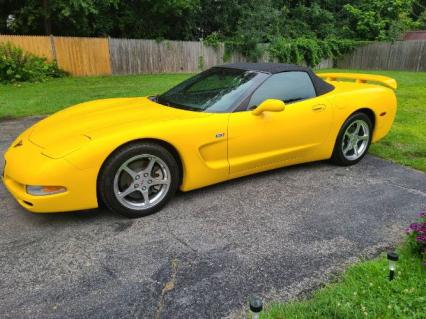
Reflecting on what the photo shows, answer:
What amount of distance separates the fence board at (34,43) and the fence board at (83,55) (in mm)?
337

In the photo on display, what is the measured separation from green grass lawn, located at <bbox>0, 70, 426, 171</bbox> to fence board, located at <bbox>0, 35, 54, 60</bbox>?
1770 mm

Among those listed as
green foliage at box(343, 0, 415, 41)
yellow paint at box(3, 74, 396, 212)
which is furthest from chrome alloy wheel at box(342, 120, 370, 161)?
green foliage at box(343, 0, 415, 41)

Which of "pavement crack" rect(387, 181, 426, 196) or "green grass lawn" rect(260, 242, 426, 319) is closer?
"green grass lawn" rect(260, 242, 426, 319)

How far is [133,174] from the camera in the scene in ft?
11.0

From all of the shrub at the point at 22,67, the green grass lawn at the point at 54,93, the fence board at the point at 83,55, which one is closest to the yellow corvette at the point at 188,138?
the green grass lawn at the point at 54,93

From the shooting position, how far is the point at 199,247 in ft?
9.80

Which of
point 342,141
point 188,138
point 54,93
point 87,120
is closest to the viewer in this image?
point 188,138

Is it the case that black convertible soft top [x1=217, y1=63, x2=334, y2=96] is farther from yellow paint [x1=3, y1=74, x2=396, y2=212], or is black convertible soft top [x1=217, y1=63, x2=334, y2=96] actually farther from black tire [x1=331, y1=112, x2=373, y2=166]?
black tire [x1=331, y1=112, x2=373, y2=166]

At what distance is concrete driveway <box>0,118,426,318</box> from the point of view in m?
2.40

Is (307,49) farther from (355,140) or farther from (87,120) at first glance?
(87,120)

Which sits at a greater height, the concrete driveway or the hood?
the hood

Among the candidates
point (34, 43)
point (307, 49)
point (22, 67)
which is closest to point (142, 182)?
point (22, 67)

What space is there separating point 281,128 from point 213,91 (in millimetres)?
831

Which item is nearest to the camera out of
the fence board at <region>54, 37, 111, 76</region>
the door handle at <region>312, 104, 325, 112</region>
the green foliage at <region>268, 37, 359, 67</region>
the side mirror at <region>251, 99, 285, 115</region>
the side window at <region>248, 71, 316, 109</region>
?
the side mirror at <region>251, 99, 285, 115</region>
